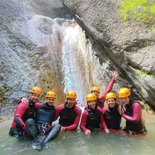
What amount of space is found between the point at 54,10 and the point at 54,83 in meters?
12.6

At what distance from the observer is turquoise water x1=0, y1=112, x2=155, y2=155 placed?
7.15 m

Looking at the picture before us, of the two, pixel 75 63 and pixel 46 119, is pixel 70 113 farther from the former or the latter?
pixel 75 63

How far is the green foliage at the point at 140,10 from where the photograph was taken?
10.6 m

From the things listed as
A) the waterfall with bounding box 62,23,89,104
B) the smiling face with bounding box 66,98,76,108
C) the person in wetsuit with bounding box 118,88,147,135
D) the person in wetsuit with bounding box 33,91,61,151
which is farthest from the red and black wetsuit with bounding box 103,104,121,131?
the waterfall with bounding box 62,23,89,104

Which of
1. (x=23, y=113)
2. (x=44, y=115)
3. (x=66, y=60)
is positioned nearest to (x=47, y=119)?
(x=44, y=115)

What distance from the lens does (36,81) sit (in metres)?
13.5

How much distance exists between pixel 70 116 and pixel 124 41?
3899mm

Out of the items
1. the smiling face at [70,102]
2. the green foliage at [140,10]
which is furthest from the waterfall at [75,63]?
the smiling face at [70,102]

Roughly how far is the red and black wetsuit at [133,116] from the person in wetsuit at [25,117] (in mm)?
2612

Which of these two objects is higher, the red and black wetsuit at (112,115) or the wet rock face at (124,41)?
the wet rock face at (124,41)

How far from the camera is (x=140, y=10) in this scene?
10.7 m

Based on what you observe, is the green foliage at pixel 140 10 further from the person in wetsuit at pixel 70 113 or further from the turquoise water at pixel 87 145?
the turquoise water at pixel 87 145

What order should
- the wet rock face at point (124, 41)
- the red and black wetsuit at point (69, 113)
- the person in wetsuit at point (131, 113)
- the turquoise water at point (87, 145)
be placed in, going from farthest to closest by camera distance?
the wet rock face at point (124, 41) → the red and black wetsuit at point (69, 113) → the person in wetsuit at point (131, 113) → the turquoise water at point (87, 145)

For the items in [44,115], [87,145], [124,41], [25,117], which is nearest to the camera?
[87,145]
